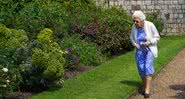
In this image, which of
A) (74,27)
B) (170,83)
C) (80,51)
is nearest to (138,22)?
(170,83)

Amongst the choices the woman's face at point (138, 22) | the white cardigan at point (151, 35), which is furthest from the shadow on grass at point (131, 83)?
the woman's face at point (138, 22)

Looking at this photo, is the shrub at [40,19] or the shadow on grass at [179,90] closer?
the shadow on grass at [179,90]

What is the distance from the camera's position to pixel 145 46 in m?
9.34

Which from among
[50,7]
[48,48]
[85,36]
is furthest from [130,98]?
[50,7]

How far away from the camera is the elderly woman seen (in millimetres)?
9273

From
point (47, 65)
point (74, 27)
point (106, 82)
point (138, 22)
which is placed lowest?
point (106, 82)

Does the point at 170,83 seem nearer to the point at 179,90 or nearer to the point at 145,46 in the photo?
the point at 179,90

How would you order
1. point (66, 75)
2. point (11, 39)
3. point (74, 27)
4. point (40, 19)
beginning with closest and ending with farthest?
point (11, 39) → point (66, 75) → point (40, 19) → point (74, 27)

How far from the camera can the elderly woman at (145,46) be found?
9.27 metres

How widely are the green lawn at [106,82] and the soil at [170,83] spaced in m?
0.22

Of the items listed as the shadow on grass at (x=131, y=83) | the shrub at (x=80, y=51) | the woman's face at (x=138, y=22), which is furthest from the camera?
the shrub at (x=80, y=51)

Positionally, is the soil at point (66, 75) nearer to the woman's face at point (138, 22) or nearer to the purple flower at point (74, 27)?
the woman's face at point (138, 22)

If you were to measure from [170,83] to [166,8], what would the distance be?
36.7ft

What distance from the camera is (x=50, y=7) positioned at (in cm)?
1525
